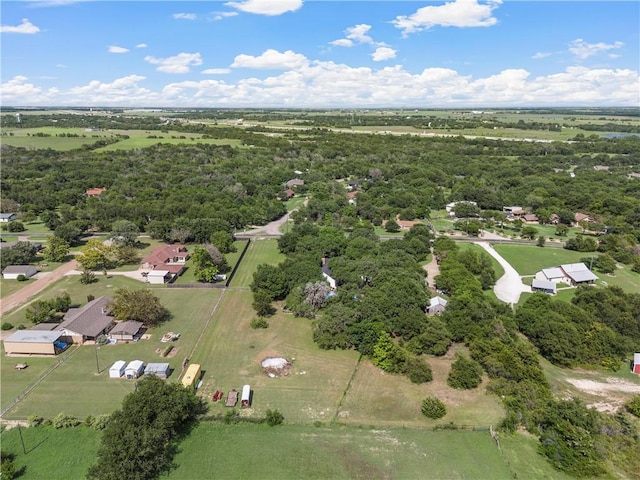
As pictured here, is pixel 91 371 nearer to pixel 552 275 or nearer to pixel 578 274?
pixel 552 275

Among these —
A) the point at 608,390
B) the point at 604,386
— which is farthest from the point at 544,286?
the point at 608,390

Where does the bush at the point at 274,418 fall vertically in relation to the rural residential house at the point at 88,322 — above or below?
below

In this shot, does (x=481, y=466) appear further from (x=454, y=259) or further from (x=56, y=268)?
(x=56, y=268)

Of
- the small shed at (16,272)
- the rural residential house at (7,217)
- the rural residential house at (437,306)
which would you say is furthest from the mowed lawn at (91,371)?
the rural residential house at (7,217)

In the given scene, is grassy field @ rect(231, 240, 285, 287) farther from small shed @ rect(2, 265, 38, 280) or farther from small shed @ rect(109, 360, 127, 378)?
small shed @ rect(2, 265, 38, 280)

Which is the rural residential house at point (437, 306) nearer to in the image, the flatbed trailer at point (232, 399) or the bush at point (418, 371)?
the bush at point (418, 371)

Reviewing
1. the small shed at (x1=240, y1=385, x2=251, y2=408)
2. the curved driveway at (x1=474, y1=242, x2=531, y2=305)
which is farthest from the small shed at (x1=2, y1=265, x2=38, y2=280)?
the curved driveway at (x1=474, y1=242, x2=531, y2=305)
